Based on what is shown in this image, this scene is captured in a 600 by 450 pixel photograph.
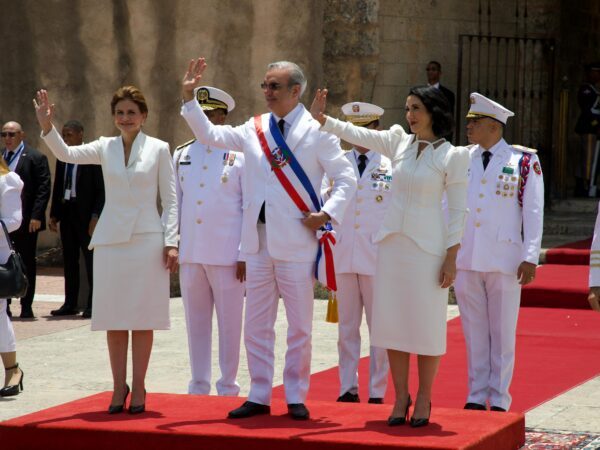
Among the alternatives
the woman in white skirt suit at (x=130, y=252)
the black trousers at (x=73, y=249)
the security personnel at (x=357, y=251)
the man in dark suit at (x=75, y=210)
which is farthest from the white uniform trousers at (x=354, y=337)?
the black trousers at (x=73, y=249)

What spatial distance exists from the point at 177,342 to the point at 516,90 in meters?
7.72

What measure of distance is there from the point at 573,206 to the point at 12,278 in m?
10.4

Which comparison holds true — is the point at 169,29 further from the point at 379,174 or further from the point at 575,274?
the point at 379,174

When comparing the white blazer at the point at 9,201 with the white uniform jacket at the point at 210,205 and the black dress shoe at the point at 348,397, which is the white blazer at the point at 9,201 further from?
the black dress shoe at the point at 348,397

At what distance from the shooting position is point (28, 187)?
13500mm

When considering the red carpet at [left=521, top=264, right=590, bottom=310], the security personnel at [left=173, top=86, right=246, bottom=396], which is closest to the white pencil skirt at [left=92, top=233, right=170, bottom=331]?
the security personnel at [left=173, top=86, right=246, bottom=396]

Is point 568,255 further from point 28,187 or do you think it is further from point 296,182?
point 296,182

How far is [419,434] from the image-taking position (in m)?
6.87

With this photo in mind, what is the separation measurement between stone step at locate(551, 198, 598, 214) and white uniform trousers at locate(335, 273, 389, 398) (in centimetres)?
927

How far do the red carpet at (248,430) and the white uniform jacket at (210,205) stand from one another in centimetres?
125

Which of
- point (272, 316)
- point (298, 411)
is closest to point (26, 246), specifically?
point (272, 316)

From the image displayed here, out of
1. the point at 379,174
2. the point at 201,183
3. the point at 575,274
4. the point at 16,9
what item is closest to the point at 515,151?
the point at 379,174

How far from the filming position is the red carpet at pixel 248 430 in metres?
6.78

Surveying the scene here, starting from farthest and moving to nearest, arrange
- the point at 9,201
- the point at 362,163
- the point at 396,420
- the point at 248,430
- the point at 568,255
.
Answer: the point at 568,255
the point at 9,201
the point at 362,163
the point at 396,420
the point at 248,430
